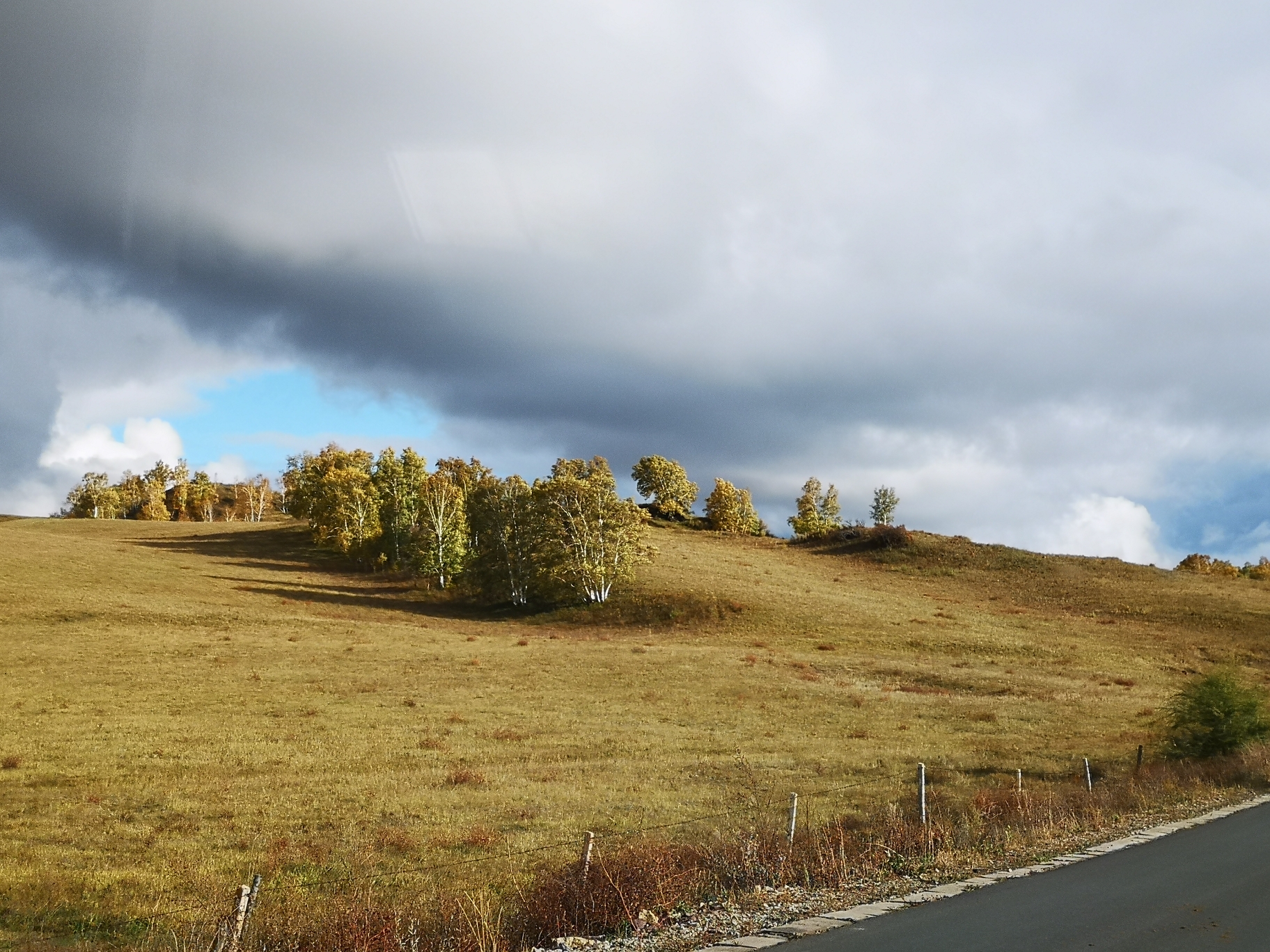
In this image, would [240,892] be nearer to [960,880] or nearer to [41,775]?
[960,880]

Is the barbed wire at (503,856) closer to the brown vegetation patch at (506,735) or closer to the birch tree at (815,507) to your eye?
the brown vegetation patch at (506,735)

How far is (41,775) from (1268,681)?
2307 inches

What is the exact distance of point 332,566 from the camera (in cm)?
10275

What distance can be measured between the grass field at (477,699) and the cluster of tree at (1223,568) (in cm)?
4455

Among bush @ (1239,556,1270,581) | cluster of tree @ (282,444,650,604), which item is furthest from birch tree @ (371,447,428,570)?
bush @ (1239,556,1270,581)

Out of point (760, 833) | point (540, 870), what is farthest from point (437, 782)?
point (760, 833)

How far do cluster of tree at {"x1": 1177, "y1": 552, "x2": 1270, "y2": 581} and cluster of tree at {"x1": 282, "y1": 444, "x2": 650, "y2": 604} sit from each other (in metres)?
83.1

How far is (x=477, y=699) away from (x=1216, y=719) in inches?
1096

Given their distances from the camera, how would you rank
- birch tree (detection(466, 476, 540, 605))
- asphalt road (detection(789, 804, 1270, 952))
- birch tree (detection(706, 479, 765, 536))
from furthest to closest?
birch tree (detection(706, 479, 765, 536)) → birch tree (detection(466, 476, 540, 605)) → asphalt road (detection(789, 804, 1270, 952))

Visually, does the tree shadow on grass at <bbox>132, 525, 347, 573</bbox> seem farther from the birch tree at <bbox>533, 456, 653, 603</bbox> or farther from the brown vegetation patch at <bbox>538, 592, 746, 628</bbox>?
the brown vegetation patch at <bbox>538, 592, 746, 628</bbox>

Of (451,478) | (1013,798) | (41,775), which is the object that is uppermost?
(451,478)

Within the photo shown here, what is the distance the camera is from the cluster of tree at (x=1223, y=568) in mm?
129250

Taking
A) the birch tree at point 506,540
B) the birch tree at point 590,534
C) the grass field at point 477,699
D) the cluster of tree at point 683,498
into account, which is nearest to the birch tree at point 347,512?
the grass field at point 477,699

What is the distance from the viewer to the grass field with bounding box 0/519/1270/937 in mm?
20422
